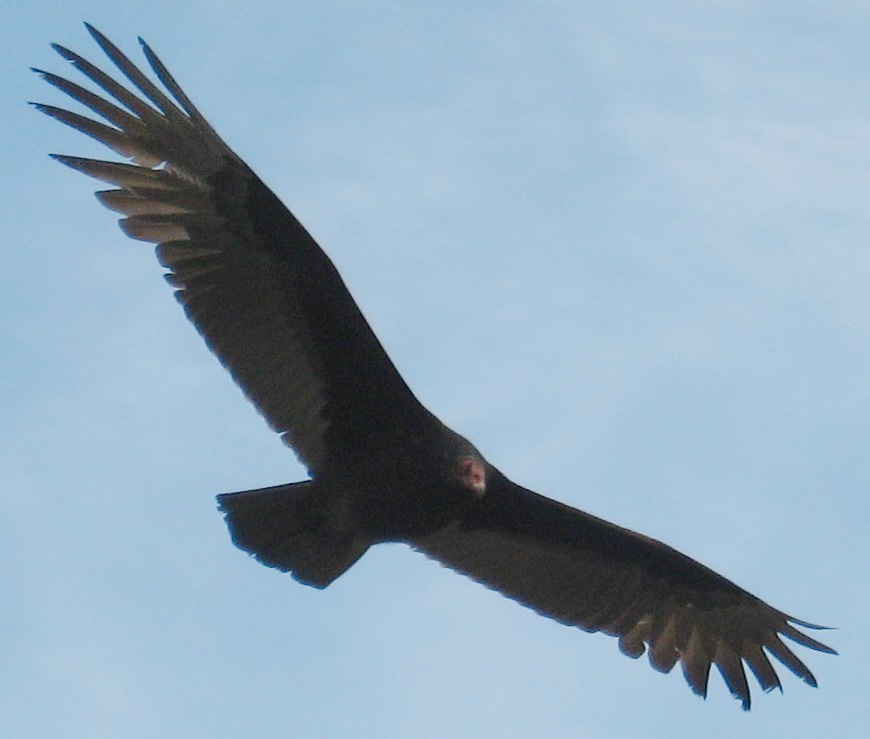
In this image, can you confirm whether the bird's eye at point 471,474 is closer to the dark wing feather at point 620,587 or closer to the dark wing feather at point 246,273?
the dark wing feather at point 246,273

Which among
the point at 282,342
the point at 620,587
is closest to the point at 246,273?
the point at 282,342

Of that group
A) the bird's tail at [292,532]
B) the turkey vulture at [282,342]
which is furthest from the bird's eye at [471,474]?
the bird's tail at [292,532]

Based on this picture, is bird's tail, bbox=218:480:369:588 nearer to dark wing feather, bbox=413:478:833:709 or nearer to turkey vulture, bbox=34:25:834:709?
turkey vulture, bbox=34:25:834:709

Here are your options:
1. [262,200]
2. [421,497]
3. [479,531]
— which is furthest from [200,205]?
[479,531]

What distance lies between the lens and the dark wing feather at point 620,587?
31.9 ft

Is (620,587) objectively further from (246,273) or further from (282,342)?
(246,273)

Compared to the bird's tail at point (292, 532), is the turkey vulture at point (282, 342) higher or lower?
higher

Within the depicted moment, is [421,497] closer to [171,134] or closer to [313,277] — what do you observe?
[313,277]

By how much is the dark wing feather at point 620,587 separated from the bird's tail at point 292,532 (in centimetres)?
79

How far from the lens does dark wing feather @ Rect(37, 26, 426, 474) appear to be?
8.54m

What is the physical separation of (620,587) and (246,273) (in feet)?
9.53

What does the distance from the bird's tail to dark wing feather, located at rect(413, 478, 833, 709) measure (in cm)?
79

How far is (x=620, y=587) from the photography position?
10039 mm

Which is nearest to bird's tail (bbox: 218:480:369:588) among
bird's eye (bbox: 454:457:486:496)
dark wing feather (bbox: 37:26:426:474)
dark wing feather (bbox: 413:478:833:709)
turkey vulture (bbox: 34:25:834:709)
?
turkey vulture (bbox: 34:25:834:709)
